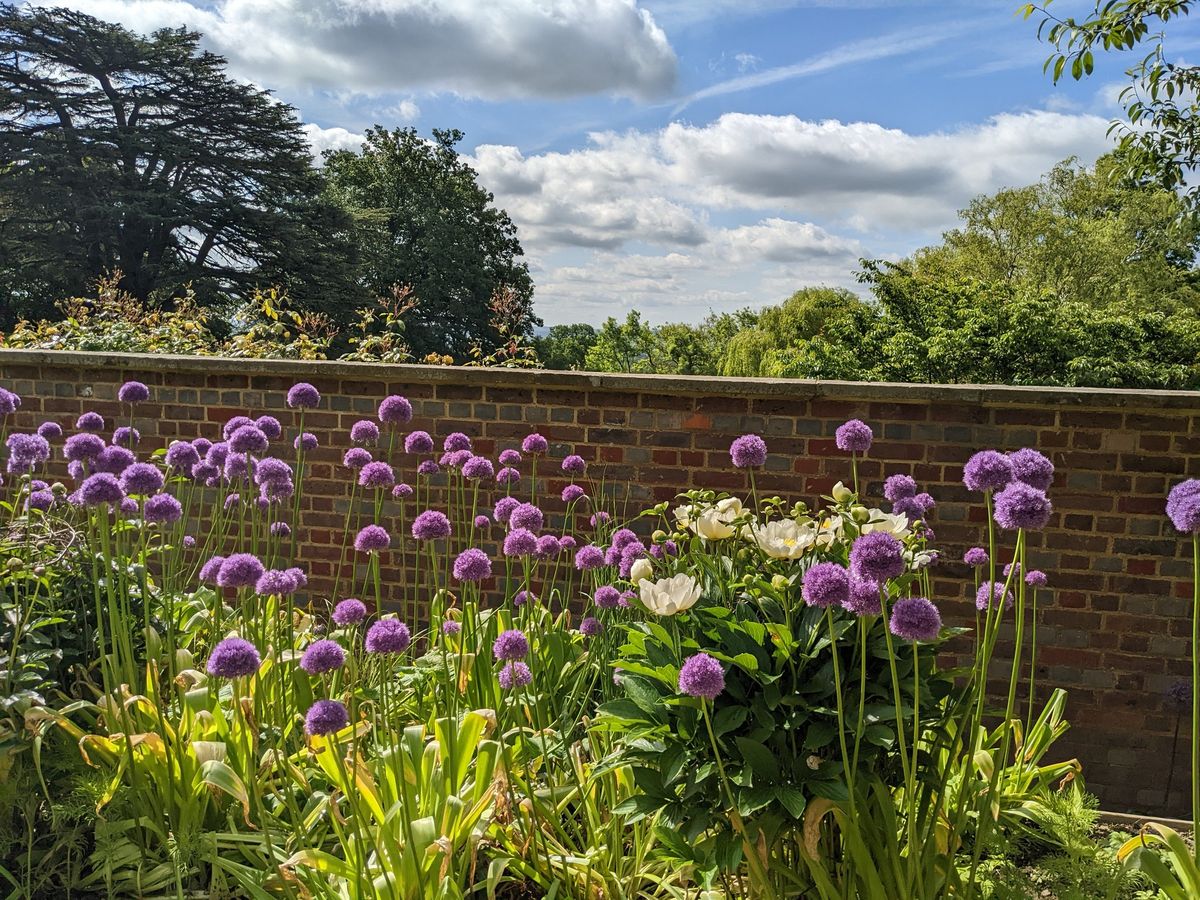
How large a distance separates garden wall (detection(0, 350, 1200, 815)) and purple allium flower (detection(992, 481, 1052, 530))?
207 cm

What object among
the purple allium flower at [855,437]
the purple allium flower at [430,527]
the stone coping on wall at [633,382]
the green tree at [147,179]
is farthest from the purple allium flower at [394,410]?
the green tree at [147,179]

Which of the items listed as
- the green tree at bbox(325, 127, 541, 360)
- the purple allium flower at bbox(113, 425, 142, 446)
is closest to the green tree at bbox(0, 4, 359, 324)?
the green tree at bbox(325, 127, 541, 360)

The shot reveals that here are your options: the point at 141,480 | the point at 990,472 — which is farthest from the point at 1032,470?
the point at 141,480

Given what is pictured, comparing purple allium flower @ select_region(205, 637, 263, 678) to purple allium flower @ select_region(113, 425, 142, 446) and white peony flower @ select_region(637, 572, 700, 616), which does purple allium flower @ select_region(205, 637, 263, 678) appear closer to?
white peony flower @ select_region(637, 572, 700, 616)

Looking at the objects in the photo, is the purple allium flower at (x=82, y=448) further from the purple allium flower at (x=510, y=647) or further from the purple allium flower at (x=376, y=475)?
the purple allium flower at (x=510, y=647)

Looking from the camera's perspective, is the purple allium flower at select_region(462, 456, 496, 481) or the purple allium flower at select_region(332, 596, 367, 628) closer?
the purple allium flower at select_region(332, 596, 367, 628)

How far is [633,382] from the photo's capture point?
13.4ft

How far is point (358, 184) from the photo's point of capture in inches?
1372

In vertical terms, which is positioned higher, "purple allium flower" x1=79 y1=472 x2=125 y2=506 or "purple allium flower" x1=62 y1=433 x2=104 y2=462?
"purple allium flower" x1=62 y1=433 x2=104 y2=462

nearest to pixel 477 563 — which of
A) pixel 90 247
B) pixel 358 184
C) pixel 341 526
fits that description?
pixel 341 526

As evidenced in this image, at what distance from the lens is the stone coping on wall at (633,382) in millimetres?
3678

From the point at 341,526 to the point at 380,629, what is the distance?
9.25 ft

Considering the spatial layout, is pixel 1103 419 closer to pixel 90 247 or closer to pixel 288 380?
pixel 288 380

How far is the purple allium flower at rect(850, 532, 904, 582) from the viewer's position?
1615mm
